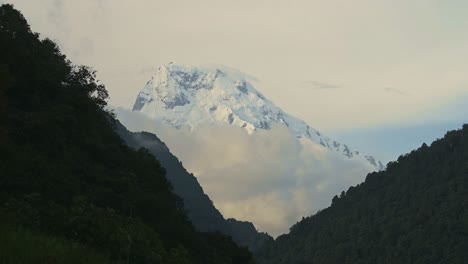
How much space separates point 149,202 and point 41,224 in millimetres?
42073

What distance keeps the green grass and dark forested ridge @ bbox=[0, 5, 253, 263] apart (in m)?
0.03

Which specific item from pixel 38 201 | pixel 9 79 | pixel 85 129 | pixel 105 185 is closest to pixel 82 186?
pixel 105 185

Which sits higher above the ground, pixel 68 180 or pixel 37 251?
pixel 68 180

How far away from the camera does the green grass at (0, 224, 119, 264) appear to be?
11258mm

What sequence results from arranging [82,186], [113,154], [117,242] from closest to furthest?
[117,242], [82,186], [113,154]

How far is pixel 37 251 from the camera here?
12086mm

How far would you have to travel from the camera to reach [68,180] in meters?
43.8

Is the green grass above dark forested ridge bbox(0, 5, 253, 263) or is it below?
below

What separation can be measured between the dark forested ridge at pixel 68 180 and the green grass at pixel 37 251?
0.09ft

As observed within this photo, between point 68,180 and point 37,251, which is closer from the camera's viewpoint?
point 37,251

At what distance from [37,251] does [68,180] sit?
32.6 metres

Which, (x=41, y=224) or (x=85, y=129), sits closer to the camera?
(x=41, y=224)

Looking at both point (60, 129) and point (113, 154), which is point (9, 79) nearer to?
point (60, 129)

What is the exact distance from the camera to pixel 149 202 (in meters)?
59.6
